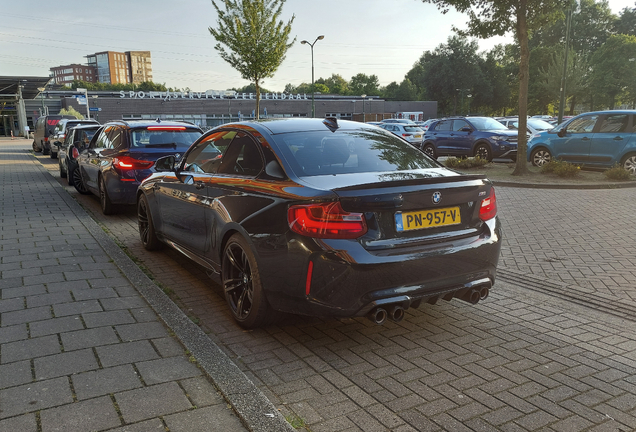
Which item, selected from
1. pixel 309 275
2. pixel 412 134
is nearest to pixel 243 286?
pixel 309 275

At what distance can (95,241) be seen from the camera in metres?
6.73

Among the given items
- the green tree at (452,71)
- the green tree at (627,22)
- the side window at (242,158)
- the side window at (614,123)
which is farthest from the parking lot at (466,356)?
the green tree at (627,22)

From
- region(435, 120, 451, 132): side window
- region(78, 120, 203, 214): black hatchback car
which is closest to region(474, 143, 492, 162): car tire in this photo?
region(435, 120, 451, 132): side window

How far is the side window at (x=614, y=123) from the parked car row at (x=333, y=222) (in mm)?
10881

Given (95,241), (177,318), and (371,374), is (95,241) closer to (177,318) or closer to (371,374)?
(177,318)

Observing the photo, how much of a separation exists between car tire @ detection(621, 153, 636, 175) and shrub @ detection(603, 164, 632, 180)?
58 centimetres

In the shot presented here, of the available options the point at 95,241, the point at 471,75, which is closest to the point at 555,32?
the point at 471,75

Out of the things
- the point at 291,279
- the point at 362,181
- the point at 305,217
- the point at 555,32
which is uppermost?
the point at 555,32

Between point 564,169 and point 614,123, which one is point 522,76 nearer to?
point 614,123

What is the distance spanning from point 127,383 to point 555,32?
89108 millimetres

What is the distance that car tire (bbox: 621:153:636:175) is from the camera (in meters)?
12.9

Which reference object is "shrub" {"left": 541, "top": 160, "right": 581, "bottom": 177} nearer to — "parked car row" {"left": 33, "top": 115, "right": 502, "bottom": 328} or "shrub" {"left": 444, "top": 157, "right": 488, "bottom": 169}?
"shrub" {"left": 444, "top": 157, "right": 488, "bottom": 169}

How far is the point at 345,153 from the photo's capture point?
415 cm

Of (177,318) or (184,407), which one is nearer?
(184,407)
